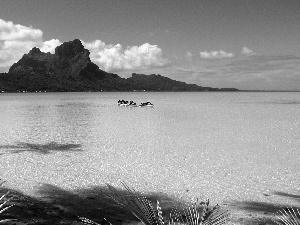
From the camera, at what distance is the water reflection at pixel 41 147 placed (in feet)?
54.9

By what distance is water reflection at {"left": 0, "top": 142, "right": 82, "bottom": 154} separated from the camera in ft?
54.9

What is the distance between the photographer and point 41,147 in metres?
17.7

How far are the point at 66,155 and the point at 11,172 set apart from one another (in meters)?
3.60

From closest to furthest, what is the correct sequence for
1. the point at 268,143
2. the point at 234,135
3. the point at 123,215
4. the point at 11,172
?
the point at 123,215 < the point at 11,172 < the point at 268,143 < the point at 234,135

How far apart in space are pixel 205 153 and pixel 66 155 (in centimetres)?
723

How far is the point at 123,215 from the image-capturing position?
26.3 ft

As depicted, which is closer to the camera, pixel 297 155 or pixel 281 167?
pixel 281 167

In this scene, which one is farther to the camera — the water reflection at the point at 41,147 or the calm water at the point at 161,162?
the water reflection at the point at 41,147

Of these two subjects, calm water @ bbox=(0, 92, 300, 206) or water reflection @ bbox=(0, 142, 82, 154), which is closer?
calm water @ bbox=(0, 92, 300, 206)

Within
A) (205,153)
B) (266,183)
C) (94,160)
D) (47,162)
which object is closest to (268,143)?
(205,153)

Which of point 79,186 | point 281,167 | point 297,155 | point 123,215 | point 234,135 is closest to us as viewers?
point 123,215

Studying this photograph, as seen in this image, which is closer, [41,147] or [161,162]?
[161,162]

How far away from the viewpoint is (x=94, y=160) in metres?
14.8

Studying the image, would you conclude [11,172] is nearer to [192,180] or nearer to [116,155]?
[116,155]
